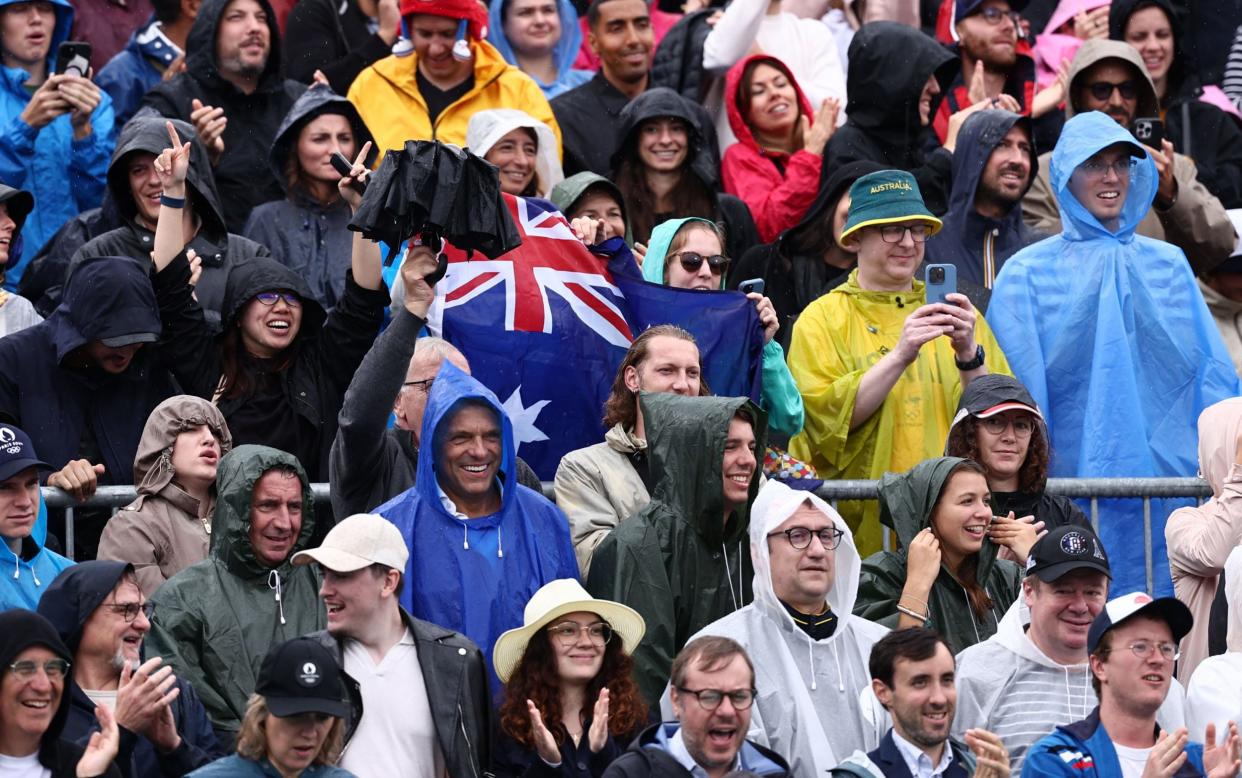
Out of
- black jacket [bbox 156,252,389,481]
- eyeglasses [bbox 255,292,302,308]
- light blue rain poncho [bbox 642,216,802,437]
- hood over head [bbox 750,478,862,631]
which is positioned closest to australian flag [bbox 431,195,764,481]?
light blue rain poncho [bbox 642,216,802,437]

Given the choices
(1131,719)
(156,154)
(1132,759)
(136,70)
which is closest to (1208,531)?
(1131,719)

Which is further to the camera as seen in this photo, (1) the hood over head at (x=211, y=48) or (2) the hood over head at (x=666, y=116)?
(1) the hood over head at (x=211, y=48)

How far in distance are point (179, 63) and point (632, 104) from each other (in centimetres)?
239

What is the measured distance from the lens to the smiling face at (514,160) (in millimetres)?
11961

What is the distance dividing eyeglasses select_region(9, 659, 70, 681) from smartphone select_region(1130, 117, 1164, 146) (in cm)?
680

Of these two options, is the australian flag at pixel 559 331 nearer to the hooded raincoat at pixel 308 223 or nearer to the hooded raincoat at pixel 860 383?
the hooded raincoat at pixel 860 383

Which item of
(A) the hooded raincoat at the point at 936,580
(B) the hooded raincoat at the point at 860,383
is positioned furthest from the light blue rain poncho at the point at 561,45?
(A) the hooded raincoat at the point at 936,580

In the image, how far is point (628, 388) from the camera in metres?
10.2

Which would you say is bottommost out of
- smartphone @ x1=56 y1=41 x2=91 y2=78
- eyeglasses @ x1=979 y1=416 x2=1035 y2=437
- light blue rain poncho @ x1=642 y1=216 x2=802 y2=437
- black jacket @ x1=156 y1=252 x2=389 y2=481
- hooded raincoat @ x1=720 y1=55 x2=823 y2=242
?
eyeglasses @ x1=979 y1=416 x2=1035 y2=437

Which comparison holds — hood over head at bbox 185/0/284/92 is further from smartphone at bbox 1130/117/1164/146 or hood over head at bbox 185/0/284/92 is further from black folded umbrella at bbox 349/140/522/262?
smartphone at bbox 1130/117/1164/146

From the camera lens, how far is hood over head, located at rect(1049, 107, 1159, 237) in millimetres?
11742

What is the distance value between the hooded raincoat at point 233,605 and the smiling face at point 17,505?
1.81ft

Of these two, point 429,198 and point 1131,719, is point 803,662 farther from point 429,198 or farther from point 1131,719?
point 429,198

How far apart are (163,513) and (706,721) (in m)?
2.50
